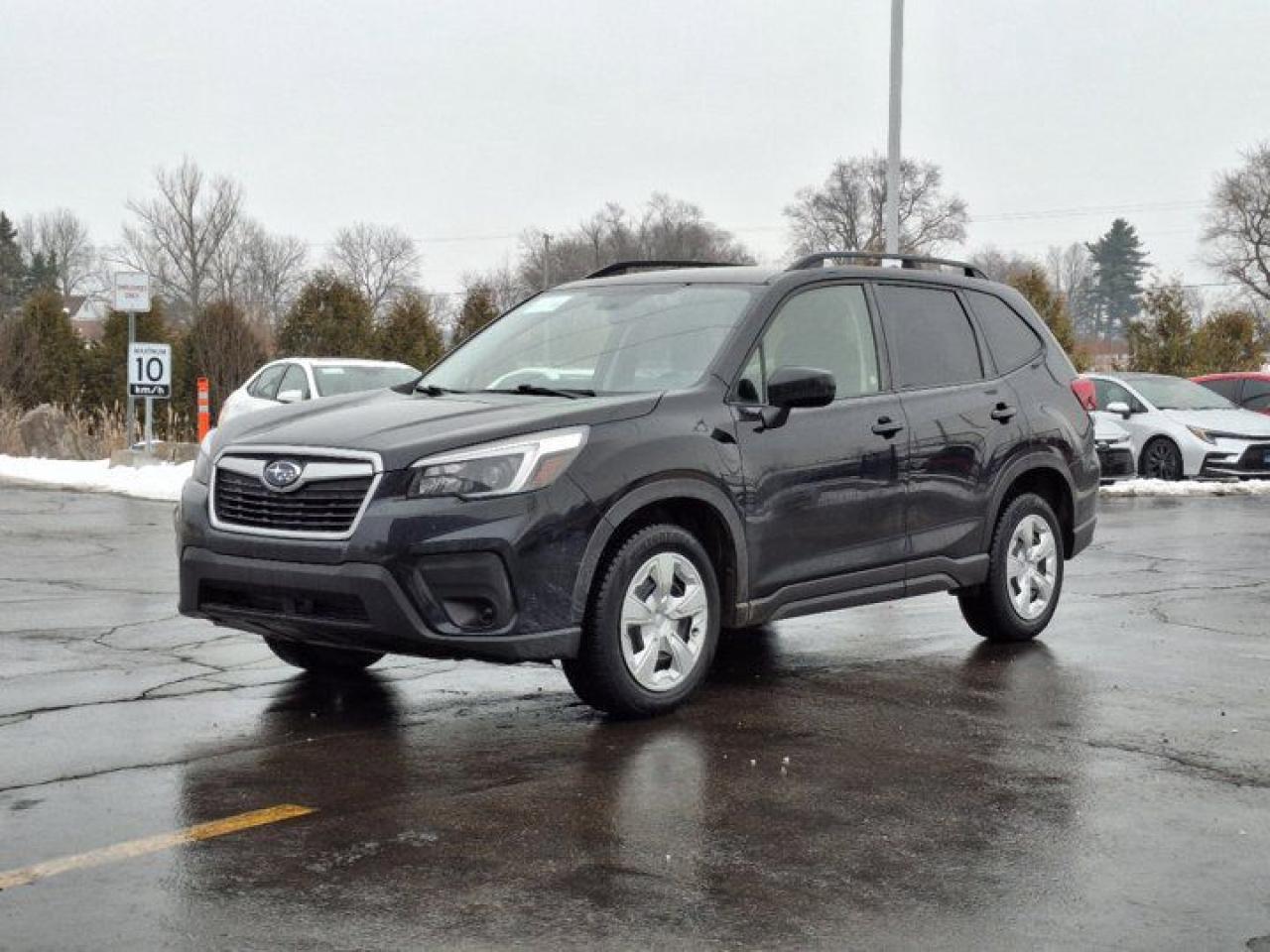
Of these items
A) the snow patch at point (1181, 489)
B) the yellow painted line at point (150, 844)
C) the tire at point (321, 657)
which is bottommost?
the snow patch at point (1181, 489)

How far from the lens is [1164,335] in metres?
35.6

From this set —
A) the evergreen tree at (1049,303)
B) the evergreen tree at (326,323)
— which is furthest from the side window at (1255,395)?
the evergreen tree at (326,323)

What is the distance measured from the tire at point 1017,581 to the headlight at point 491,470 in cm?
302

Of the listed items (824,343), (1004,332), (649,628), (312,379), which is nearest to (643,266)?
(824,343)

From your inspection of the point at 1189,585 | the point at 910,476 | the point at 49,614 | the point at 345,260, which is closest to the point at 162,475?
the point at 49,614

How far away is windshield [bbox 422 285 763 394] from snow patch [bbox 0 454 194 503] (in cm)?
1160

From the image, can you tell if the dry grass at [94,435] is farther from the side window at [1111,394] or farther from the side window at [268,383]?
the side window at [1111,394]

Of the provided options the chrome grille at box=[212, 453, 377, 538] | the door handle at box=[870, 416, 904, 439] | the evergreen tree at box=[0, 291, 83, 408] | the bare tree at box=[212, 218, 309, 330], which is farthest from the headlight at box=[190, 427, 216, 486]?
the bare tree at box=[212, 218, 309, 330]

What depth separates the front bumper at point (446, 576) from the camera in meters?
6.02

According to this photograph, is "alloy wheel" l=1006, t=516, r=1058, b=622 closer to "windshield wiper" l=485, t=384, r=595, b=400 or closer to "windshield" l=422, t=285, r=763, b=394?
"windshield" l=422, t=285, r=763, b=394

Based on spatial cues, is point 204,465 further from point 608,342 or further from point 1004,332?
point 1004,332

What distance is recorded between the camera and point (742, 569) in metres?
6.90

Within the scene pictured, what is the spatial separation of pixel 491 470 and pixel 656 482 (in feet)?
2.27

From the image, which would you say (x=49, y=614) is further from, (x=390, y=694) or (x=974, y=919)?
(x=974, y=919)
